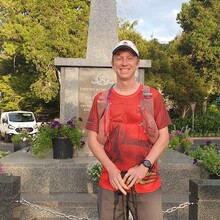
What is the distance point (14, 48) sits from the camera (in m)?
30.6

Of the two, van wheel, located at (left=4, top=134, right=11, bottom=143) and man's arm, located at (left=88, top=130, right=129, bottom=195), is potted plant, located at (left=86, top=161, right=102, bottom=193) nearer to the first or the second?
man's arm, located at (left=88, top=130, right=129, bottom=195)

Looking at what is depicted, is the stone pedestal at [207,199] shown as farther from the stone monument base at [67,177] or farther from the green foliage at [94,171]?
the green foliage at [94,171]

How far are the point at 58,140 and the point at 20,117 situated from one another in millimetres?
16829

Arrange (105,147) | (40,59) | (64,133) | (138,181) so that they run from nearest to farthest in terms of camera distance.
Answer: (138,181) → (105,147) → (64,133) → (40,59)

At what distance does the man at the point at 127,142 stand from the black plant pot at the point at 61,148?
4.36 m

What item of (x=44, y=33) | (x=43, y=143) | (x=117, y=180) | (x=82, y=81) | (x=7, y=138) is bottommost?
(x=7, y=138)

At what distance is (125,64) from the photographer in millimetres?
3100

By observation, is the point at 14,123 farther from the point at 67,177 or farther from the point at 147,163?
the point at 147,163

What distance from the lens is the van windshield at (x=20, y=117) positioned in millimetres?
23419

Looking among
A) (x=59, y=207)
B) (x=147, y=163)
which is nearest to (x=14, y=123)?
(x=59, y=207)

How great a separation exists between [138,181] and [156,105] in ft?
1.90

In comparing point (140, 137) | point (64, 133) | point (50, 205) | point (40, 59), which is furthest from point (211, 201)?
point (40, 59)

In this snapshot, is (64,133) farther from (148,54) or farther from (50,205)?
(148,54)

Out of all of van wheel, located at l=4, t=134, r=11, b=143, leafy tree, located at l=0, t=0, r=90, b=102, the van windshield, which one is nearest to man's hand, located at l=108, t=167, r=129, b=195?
van wheel, located at l=4, t=134, r=11, b=143
